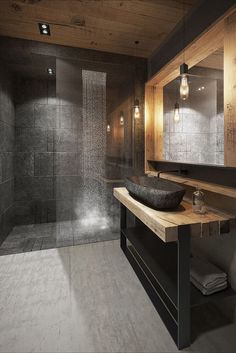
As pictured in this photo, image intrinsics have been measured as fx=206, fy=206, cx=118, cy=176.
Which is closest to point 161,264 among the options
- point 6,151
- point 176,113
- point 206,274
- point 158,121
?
point 206,274

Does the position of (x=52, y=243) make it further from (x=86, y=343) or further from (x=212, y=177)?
(x=212, y=177)

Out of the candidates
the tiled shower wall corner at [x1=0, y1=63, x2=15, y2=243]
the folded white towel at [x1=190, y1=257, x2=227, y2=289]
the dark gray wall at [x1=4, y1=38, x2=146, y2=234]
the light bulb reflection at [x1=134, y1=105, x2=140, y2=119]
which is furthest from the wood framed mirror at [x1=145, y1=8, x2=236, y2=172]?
the tiled shower wall corner at [x1=0, y1=63, x2=15, y2=243]

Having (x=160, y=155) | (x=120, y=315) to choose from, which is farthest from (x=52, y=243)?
(x=160, y=155)

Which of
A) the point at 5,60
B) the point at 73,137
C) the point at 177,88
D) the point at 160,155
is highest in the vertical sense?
the point at 5,60

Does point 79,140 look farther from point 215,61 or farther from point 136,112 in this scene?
point 215,61

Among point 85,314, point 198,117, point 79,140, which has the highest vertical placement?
point 198,117

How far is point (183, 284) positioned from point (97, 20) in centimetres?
246

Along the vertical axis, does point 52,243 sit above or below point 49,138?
below

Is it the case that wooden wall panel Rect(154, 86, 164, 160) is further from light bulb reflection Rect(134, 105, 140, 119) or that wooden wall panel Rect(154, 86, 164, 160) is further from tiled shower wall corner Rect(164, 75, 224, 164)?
light bulb reflection Rect(134, 105, 140, 119)

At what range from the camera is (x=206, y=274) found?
1.43 m

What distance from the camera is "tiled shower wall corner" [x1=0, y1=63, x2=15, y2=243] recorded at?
2.59 m

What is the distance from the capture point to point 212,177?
5.52 ft

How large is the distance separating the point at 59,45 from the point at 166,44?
1293mm

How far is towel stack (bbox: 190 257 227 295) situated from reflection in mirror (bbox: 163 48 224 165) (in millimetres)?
810
